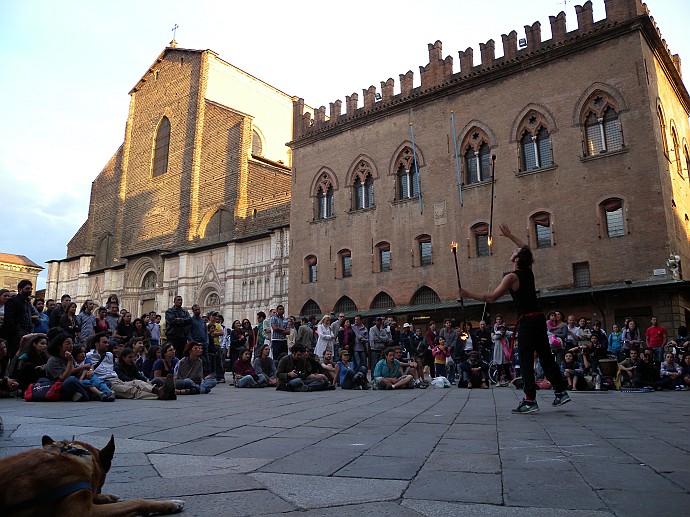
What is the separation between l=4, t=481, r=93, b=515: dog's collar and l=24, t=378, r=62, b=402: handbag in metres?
7.34

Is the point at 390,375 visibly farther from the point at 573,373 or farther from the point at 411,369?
the point at 573,373

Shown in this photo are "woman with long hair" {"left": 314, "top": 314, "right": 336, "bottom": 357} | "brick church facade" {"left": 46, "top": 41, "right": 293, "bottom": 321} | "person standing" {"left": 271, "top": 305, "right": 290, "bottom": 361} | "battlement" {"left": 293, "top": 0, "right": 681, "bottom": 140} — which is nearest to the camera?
"woman with long hair" {"left": 314, "top": 314, "right": 336, "bottom": 357}

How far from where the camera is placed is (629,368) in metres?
12.5

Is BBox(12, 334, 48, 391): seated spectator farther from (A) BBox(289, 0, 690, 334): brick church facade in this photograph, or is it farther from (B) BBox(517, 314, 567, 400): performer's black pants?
(A) BBox(289, 0, 690, 334): brick church facade

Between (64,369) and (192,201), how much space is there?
96.8ft

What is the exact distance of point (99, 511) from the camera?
2.31 meters

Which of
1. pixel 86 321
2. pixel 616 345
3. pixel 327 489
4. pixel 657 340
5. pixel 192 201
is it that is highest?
pixel 192 201

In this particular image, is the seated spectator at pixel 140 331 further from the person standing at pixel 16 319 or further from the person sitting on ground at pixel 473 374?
the person sitting on ground at pixel 473 374

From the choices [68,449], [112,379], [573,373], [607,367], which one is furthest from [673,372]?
[68,449]

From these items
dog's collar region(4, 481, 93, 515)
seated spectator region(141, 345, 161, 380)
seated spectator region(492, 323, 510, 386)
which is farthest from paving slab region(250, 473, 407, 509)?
seated spectator region(492, 323, 510, 386)

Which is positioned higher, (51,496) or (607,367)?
(607,367)

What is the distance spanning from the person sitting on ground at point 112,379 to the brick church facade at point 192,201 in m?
20.7

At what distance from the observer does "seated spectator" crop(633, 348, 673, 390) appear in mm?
12195

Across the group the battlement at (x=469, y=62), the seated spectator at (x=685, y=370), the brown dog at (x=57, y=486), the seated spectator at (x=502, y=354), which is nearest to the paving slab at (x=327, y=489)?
the brown dog at (x=57, y=486)
